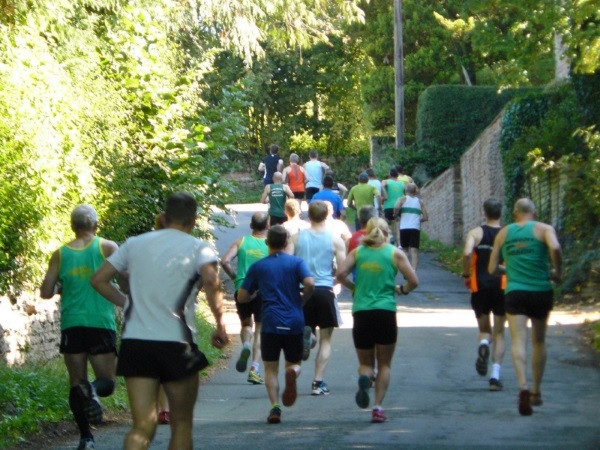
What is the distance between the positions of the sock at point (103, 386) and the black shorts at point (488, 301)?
Result: 187 inches

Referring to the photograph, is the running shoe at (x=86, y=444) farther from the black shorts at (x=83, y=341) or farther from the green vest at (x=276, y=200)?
the green vest at (x=276, y=200)

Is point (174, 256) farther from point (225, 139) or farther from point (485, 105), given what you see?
point (485, 105)

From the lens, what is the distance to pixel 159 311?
6777 mm

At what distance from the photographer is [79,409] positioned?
8750 mm

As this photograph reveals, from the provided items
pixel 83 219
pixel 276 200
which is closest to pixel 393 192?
pixel 276 200

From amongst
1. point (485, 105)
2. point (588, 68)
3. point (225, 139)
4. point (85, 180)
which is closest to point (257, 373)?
point (85, 180)

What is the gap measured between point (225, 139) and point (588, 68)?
5505 millimetres

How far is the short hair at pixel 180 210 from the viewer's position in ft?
22.9

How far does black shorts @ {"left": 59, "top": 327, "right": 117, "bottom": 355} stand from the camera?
898cm

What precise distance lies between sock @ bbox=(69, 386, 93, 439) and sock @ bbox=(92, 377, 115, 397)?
16 cm

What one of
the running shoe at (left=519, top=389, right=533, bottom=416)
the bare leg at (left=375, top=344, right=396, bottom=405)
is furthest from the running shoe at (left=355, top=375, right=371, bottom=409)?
the running shoe at (left=519, top=389, right=533, bottom=416)

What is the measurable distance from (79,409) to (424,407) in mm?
3844

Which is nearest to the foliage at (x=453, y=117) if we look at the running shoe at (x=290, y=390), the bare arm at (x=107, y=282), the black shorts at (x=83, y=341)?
the running shoe at (x=290, y=390)

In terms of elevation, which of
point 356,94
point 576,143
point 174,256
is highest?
point 356,94
